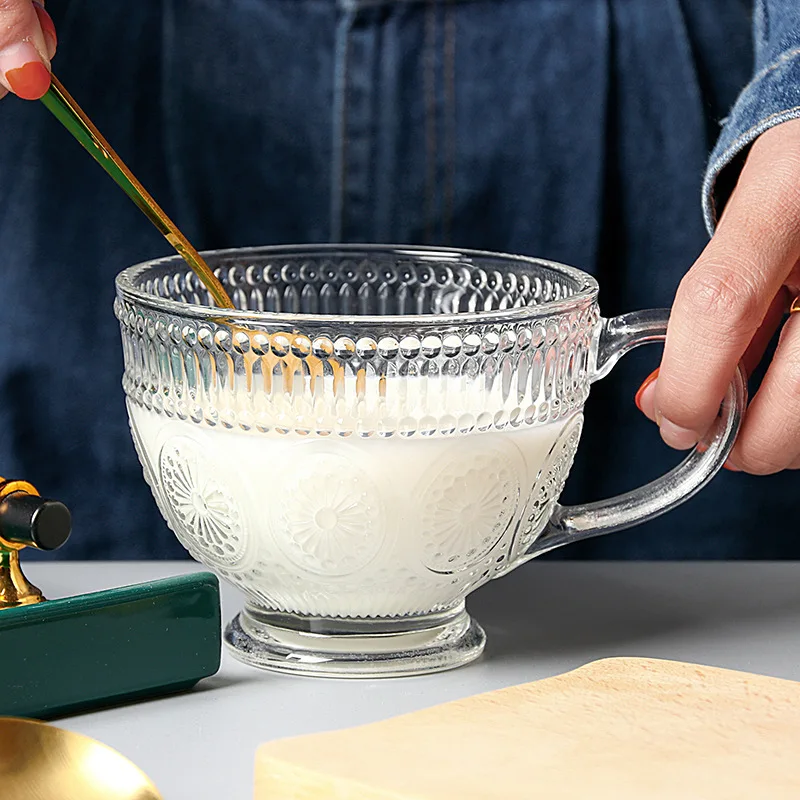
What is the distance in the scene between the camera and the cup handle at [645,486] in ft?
2.15

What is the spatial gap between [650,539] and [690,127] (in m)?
0.33

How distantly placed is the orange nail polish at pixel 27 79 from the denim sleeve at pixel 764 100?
1.21ft

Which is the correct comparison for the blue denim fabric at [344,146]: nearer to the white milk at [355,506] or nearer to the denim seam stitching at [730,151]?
the denim seam stitching at [730,151]

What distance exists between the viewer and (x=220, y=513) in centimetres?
61

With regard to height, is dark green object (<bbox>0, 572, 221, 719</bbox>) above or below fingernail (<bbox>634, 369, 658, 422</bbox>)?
below

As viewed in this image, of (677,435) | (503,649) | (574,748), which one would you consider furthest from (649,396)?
(574,748)

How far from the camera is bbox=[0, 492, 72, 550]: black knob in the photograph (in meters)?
0.59

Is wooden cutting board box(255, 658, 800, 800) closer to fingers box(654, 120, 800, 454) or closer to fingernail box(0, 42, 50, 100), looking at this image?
fingers box(654, 120, 800, 454)

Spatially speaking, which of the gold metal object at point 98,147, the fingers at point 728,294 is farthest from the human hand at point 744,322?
the gold metal object at point 98,147

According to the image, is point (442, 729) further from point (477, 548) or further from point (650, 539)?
Answer: point (650, 539)

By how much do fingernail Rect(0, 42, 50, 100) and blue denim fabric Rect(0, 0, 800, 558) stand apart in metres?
0.31

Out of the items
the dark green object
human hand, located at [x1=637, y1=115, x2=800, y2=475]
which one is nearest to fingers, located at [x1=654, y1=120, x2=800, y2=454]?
human hand, located at [x1=637, y1=115, x2=800, y2=475]

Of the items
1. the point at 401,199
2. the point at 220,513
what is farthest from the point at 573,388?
the point at 401,199

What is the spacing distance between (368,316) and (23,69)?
7.7 inches
